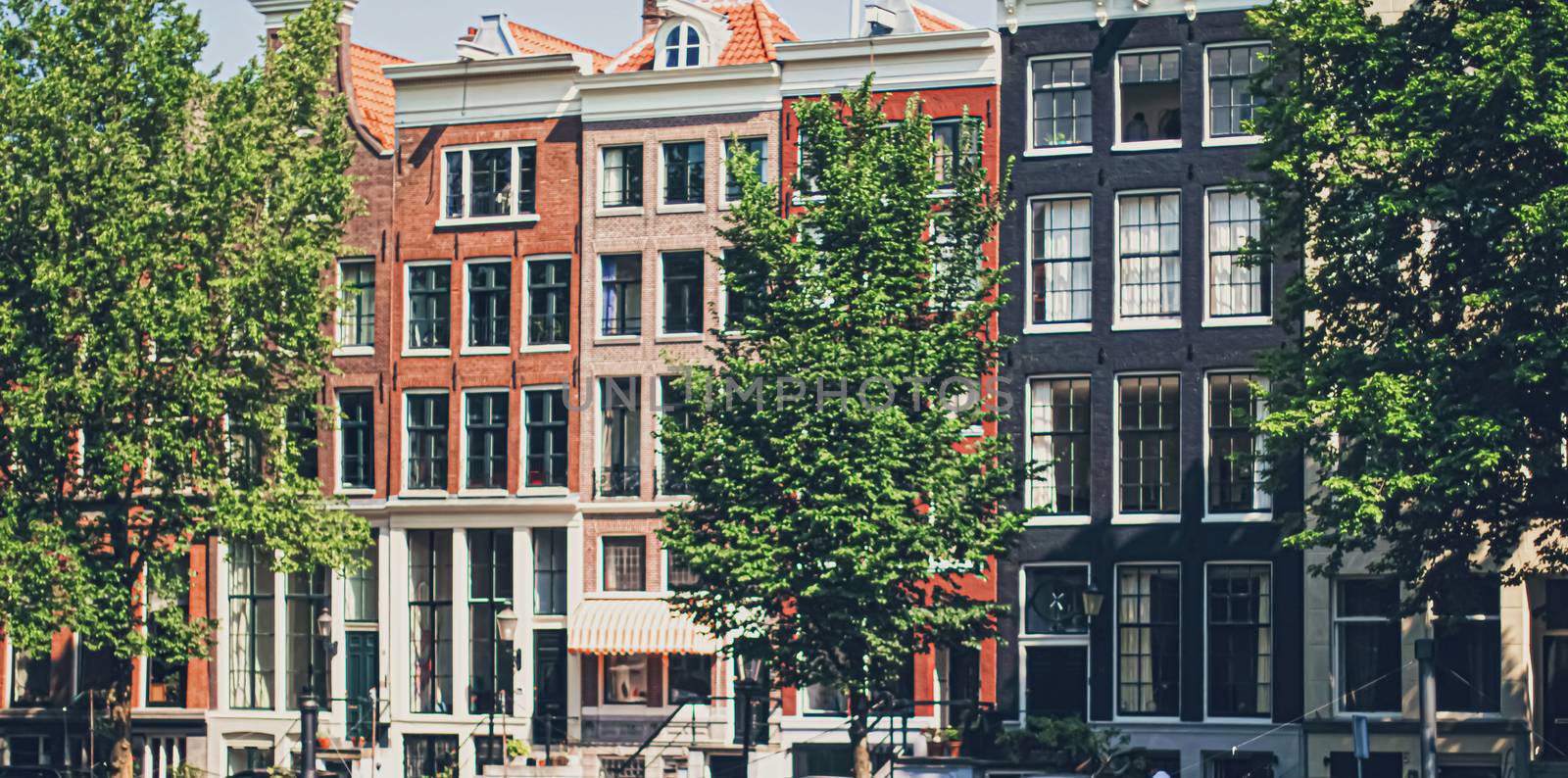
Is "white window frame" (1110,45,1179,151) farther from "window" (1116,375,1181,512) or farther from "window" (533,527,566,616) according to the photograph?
"window" (533,527,566,616)

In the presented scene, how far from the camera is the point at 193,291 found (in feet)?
161

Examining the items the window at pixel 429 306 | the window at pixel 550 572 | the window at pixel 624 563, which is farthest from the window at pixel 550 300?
the window at pixel 624 563

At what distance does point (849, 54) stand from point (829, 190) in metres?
7.62

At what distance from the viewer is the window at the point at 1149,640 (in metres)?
50.0

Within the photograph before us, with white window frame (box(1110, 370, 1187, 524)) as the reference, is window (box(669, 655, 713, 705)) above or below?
below

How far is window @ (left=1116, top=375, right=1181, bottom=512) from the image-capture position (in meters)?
50.2

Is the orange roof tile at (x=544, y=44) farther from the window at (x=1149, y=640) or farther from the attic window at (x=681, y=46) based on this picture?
the window at (x=1149, y=640)

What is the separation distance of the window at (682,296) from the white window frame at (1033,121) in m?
7.56

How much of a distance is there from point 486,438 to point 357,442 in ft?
10.3

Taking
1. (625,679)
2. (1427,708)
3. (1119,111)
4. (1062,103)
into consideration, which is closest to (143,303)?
(625,679)

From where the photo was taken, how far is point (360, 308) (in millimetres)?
57844

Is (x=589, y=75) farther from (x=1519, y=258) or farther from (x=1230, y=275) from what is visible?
(x=1519, y=258)

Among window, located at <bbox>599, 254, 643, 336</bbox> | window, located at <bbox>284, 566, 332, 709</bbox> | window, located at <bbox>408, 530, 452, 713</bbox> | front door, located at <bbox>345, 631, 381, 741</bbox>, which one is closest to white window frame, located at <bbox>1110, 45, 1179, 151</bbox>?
window, located at <bbox>599, 254, 643, 336</bbox>

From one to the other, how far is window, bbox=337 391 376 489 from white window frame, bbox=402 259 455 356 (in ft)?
5.23
